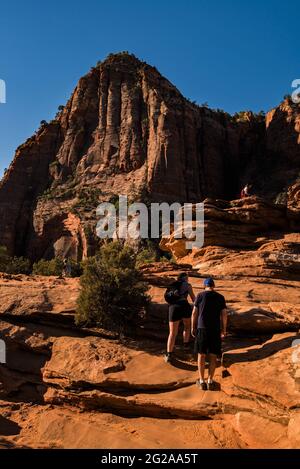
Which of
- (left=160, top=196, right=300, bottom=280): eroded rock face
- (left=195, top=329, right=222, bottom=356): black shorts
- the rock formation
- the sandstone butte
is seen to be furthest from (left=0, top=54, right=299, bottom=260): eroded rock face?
(left=195, top=329, right=222, bottom=356): black shorts

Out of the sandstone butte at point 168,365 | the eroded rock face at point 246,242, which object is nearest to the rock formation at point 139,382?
the sandstone butte at point 168,365

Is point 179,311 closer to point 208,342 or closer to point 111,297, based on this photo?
point 208,342

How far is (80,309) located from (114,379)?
205cm

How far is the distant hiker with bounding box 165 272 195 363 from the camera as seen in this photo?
24.6 feet

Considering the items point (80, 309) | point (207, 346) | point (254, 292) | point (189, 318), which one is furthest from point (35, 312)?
point (254, 292)

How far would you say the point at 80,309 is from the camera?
856 centimetres

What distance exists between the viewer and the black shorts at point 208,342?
6.58 metres

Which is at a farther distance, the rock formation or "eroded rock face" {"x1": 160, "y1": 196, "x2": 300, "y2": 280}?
"eroded rock face" {"x1": 160, "y1": 196, "x2": 300, "y2": 280}

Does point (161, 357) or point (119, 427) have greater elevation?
point (161, 357)

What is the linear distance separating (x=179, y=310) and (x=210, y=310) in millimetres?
998

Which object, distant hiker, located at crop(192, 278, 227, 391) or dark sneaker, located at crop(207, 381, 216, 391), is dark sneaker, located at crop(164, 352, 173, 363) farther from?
dark sneaker, located at crop(207, 381, 216, 391)

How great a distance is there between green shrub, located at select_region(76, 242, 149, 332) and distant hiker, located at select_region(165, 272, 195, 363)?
3.63ft

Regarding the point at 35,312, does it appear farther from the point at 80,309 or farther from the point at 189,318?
the point at 189,318

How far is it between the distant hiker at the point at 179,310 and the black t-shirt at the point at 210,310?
2.44ft
